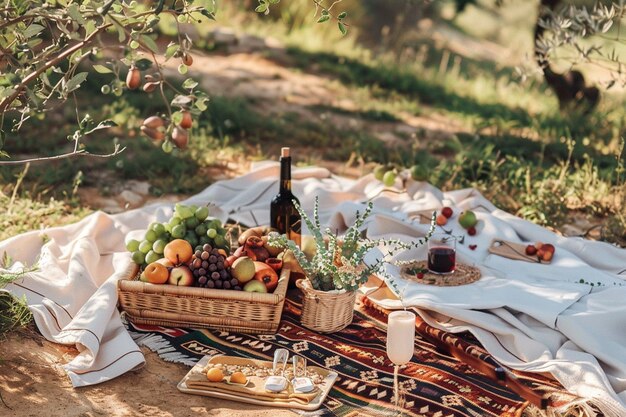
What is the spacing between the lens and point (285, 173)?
4.52 meters

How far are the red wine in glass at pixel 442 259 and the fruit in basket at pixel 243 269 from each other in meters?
0.98

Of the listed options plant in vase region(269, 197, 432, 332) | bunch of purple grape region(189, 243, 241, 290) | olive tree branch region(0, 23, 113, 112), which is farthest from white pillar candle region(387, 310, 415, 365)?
olive tree branch region(0, 23, 113, 112)

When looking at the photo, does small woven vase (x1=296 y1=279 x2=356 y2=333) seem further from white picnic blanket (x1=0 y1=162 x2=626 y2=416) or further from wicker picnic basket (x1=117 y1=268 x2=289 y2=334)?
white picnic blanket (x1=0 y1=162 x2=626 y2=416)

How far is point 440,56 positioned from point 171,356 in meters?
12.5

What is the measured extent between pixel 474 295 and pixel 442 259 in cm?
31

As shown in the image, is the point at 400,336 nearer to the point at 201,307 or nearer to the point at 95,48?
the point at 201,307

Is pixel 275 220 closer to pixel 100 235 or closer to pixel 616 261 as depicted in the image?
pixel 100 235

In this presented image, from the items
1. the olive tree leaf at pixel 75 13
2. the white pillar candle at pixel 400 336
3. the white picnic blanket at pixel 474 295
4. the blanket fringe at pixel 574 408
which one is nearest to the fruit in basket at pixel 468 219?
the white picnic blanket at pixel 474 295

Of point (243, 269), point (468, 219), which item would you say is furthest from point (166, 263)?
point (468, 219)

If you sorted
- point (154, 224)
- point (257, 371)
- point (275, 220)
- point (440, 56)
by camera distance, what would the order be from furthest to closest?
A: point (440, 56)
point (275, 220)
point (154, 224)
point (257, 371)

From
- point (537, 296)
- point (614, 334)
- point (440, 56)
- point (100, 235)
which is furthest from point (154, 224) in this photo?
point (440, 56)

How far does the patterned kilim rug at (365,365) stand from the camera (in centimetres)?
344

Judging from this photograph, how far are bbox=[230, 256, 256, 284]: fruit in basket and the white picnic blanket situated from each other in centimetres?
61

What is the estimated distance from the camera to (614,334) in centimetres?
376
